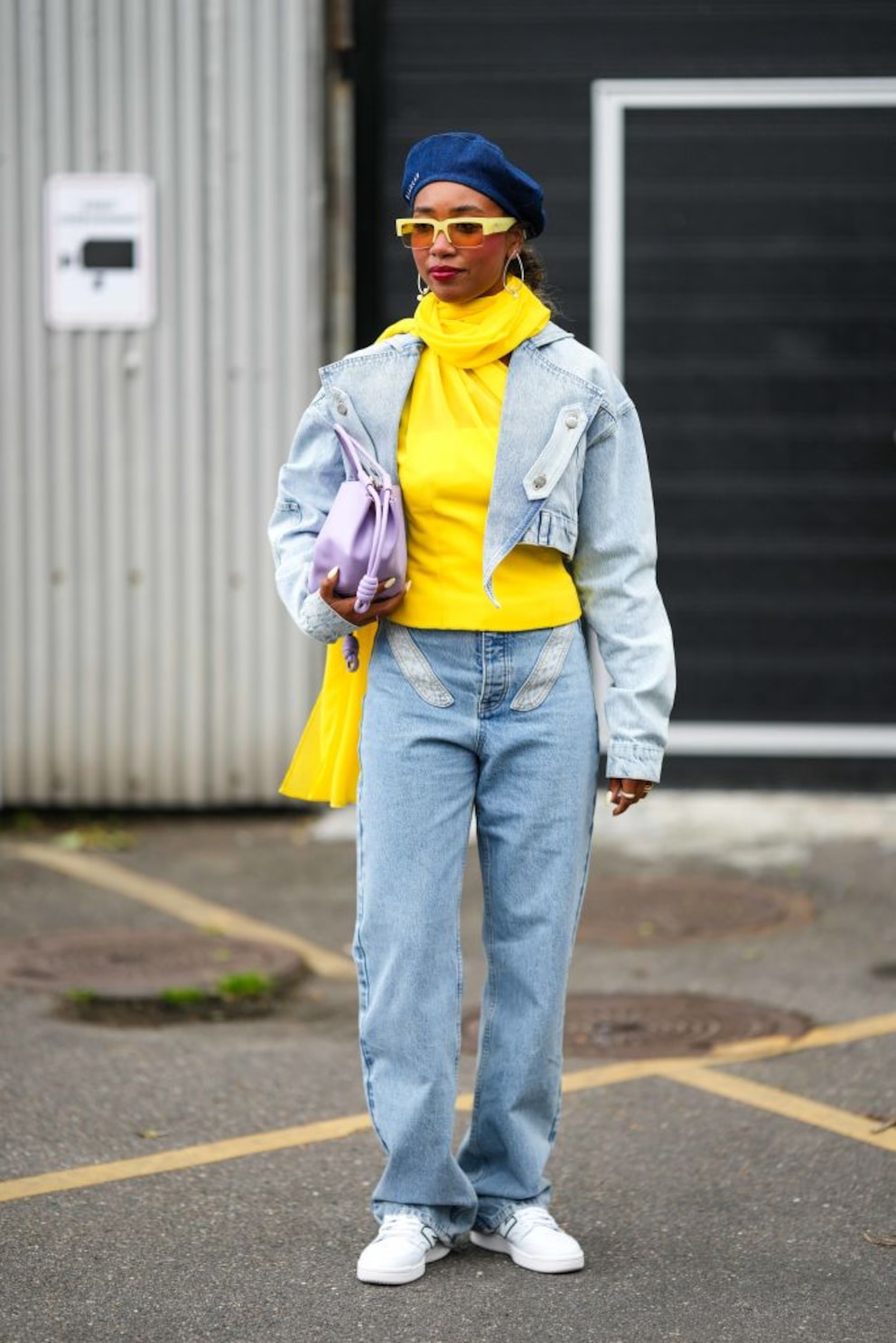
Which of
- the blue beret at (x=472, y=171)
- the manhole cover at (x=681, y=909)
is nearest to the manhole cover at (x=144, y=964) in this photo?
the manhole cover at (x=681, y=909)

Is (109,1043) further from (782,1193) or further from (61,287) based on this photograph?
(61,287)

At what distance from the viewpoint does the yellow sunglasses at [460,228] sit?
3.91 meters

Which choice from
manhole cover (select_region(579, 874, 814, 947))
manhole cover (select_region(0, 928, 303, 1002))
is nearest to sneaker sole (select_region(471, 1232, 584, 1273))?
manhole cover (select_region(0, 928, 303, 1002))

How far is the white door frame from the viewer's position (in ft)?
28.2

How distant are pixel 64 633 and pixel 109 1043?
3191mm

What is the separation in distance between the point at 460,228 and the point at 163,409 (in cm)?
473

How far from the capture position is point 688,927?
694cm

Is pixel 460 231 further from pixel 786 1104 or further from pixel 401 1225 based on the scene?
pixel 786 1104

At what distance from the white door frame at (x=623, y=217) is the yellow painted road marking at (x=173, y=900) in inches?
91.1

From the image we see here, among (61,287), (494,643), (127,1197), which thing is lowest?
(127,1197)

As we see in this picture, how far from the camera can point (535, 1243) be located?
13.4 feet

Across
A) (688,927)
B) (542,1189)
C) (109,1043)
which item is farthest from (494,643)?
(688,927)

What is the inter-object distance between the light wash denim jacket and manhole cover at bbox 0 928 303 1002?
2428 mm

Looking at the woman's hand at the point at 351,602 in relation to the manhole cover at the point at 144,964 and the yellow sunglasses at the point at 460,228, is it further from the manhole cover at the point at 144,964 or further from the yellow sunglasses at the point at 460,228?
the manhole cover at the point at 144,964
